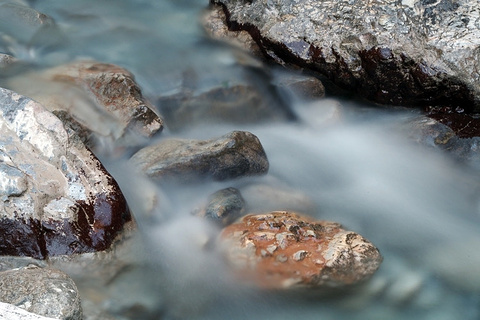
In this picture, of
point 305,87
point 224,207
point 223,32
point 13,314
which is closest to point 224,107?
point 305,87

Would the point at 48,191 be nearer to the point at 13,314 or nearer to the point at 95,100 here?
the point at 13,314

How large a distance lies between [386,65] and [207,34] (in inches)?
84.6

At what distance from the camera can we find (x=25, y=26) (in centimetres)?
604

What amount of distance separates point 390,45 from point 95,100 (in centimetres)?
277

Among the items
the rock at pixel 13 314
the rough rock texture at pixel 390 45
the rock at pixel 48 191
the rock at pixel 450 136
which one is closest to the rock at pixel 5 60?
the rock at pixel 48 191

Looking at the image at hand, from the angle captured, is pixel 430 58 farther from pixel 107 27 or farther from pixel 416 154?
pixel 107 27

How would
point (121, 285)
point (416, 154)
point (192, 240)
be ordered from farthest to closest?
point (416, 154) < point (192, 240) < point (121, 285)

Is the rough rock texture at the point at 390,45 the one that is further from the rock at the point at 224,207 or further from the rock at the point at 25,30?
the rock at the point at 25,30

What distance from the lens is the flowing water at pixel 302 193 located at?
3580 millimetres

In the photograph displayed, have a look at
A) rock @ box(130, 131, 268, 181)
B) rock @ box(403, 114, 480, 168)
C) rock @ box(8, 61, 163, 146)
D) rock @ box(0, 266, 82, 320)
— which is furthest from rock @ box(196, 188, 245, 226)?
rock @ box(403, 114, 480, 168)

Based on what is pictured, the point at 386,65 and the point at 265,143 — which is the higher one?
the point at 386,65

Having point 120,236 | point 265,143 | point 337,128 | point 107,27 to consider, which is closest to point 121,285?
point 120,236

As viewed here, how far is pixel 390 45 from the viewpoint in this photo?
505 centimetres

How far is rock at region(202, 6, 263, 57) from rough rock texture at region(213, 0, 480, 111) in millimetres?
269
